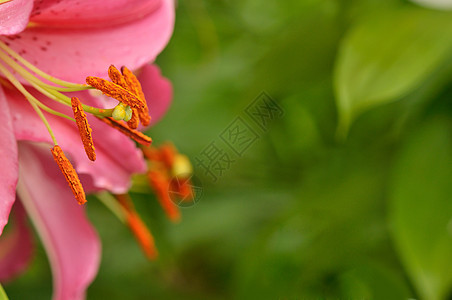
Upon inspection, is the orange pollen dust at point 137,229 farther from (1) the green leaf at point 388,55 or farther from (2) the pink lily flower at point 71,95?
(1) the green leaf at point 388,55

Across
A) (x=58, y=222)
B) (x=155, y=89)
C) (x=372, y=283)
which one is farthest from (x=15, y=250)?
(x=372, y=283)

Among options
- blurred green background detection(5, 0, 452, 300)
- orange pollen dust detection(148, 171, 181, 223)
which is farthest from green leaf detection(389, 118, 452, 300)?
orange pollen dust detection(148, 171, 181, 223)

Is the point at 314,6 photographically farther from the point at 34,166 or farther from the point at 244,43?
the point at 34,166

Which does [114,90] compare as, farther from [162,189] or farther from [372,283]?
[372,283]

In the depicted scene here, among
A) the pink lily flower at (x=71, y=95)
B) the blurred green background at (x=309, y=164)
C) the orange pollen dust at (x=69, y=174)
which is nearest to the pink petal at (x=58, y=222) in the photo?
the pink lily flower at (x=71, y=95)

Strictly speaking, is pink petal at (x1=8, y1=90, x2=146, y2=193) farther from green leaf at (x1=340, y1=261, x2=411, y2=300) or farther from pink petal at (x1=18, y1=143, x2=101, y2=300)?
green leaf at (x1=340, y1=261, x2=411, y2=300)

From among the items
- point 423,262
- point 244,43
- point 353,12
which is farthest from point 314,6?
point 423,262
